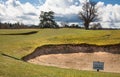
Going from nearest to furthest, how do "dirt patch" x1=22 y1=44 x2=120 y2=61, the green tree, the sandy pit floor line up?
the sandy pit floor < "dirt patch" x1=22 y1=44 x2=120 y2=61 < the green tree

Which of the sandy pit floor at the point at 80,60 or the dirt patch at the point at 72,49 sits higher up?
the dirt patch at the point at 72,49

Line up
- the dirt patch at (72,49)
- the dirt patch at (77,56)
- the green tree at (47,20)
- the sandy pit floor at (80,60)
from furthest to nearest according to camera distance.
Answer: the green tree at (47,20) → the dirt patch at (72,49) → the dirt patch at (77,56) → the sandy pit floor at (80,60)

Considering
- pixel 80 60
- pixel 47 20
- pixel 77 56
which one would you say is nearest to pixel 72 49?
pixel 77 56

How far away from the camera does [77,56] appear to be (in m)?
29.9

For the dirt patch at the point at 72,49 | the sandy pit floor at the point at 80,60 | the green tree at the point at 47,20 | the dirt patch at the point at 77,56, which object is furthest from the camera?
the green tree at the point at 47,20

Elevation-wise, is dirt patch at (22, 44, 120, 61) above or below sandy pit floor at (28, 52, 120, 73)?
above

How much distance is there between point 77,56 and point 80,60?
845 millimetres

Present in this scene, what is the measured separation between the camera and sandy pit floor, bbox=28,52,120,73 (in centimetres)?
2809

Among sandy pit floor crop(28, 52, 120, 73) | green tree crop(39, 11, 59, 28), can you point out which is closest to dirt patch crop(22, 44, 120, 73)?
sandy pit floor crop(28, 52, 120, 73)

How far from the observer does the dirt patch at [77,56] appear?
28.3 meters

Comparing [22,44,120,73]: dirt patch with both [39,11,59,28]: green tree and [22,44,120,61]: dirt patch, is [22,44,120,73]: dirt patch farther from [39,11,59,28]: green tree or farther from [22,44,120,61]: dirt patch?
[39,11,59,28]: green tree

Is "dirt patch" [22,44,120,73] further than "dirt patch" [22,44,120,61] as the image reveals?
No

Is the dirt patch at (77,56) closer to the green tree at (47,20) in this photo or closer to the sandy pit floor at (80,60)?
the sandy pit floor at (80,60)

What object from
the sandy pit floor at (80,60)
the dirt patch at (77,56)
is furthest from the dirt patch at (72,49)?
the sandy pit floor at (80,60)
